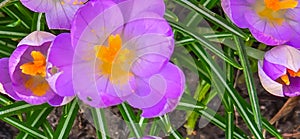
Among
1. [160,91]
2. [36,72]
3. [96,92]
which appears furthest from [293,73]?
[36,72]

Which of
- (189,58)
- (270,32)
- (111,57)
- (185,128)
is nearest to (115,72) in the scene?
(111,57)

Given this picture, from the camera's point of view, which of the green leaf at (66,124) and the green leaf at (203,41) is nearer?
the green leaf at (203,41)

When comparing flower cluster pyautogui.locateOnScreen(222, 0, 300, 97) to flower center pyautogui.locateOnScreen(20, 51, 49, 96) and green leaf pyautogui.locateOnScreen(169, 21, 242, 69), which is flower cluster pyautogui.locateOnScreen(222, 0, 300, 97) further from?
flower center pyautogui.locateOnScreen(20, 51, 49, 96)

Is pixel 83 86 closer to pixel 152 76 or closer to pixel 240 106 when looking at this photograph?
pixel 152 76

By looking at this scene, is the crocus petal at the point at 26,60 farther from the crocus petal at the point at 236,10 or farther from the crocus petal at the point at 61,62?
the crocus petal at the point at 236,10

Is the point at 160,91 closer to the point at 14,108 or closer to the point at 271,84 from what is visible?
the point at 271,84

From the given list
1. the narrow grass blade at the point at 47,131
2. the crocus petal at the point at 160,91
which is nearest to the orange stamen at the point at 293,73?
the crocus petal at the point at 160,91

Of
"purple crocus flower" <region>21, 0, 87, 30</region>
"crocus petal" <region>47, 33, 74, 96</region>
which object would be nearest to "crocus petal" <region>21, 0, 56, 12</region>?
"purple crocus flower" <region>21, 0, 87, 30</region>
